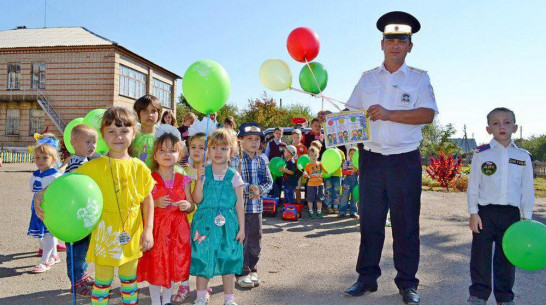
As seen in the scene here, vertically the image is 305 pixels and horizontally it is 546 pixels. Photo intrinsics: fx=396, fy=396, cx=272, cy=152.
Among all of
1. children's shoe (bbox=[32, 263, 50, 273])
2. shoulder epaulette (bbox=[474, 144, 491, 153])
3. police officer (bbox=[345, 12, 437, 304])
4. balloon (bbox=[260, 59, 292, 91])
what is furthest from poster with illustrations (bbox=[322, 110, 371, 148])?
children's shoe (bbox=[32, 263, 50, 273])

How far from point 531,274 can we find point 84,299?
4.62m

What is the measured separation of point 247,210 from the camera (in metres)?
3.97

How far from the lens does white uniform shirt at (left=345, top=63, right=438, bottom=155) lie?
3.63m

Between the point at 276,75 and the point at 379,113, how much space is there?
1792mm

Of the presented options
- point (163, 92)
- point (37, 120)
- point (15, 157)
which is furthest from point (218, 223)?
point (163, 92)

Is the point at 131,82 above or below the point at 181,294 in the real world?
above

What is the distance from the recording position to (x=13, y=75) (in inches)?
1074

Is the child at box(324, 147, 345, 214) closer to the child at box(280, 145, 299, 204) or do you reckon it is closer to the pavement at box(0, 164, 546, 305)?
the child at box(280, 145, 299, 204)

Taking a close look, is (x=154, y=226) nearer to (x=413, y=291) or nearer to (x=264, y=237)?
(x=413, y=291)

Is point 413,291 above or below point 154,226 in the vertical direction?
below

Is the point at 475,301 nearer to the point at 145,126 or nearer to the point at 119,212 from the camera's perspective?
the point at 119,212

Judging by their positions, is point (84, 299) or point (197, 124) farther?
point (197, 124)

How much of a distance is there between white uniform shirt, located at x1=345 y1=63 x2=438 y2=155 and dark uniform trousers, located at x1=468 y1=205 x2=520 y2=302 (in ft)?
2.90

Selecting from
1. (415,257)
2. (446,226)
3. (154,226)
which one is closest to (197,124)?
(154,226)
